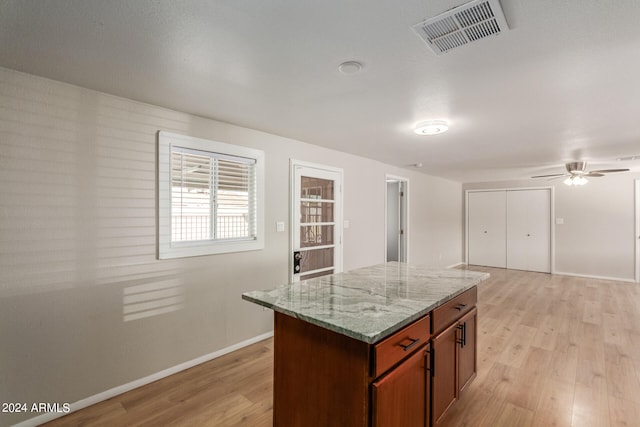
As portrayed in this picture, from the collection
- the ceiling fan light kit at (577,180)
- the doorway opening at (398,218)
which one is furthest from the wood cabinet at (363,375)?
the ceiling fan light kit at (577,180)

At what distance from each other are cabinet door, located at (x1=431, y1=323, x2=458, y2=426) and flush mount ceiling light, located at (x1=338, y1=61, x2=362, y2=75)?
1.63 m

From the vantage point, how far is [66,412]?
2039 millimetres

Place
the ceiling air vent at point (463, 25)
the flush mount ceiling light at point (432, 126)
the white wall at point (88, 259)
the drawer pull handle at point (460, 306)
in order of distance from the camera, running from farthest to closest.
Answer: the flush mount ceiling light at point (432, 126) → the drawer pull handle at point (460, 306) → the white wall at point (88, 259) → the ceiling air vent at point (463, 25)

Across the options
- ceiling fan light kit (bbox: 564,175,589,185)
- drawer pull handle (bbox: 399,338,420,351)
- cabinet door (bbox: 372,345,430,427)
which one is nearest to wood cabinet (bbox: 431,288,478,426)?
cabinet door (bbox: 372,345,430,427)

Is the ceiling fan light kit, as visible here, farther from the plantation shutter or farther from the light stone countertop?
the plantation shutter

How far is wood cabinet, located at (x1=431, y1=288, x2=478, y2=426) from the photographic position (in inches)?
69.1

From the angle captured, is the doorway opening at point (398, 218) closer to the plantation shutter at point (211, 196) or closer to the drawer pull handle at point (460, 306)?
the plantation shutter at point (211, 196)

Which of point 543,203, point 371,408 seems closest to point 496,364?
point 371,408

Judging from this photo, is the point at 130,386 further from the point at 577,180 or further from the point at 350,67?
the point at 577,180

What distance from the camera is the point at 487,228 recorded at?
760cm

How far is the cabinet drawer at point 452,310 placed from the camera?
174 cm

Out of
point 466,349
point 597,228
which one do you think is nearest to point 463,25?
point 466,349

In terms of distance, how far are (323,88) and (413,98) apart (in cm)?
69

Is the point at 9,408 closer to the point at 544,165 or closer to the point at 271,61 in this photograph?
the point at 271,61
